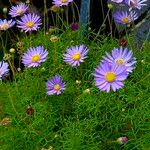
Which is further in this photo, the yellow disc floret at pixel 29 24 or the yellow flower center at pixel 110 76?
the yellow disc floret at pixel 29 24

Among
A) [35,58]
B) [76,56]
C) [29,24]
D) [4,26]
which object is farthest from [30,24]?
[76,56]

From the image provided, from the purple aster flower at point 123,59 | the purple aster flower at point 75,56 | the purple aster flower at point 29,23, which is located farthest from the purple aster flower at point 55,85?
the purple aster flower at point 29,23

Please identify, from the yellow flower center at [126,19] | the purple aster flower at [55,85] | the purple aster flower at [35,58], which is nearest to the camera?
the purple aster flower at [55,85]

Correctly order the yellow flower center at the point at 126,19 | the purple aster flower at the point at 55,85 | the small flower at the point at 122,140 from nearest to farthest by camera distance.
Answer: the small flower at the point at 122,140
the purple aster flower at the point at 55,85
the yellow flower center at the point at 126,19

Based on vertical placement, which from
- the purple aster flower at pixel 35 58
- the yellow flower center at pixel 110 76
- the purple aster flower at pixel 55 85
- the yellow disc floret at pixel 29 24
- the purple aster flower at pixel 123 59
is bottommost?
the purple aster flower at pixel 55 85

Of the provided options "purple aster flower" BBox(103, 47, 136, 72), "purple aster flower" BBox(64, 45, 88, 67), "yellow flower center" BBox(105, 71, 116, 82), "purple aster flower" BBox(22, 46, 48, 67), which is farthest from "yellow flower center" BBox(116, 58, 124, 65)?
"purple aster flower" BBox(22, 46, 48, 67)

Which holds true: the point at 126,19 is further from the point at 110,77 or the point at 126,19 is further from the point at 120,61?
the point at 110,77

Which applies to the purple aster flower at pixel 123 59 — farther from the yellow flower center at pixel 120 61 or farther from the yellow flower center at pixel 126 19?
the yellow flower center at pixel 126 19
